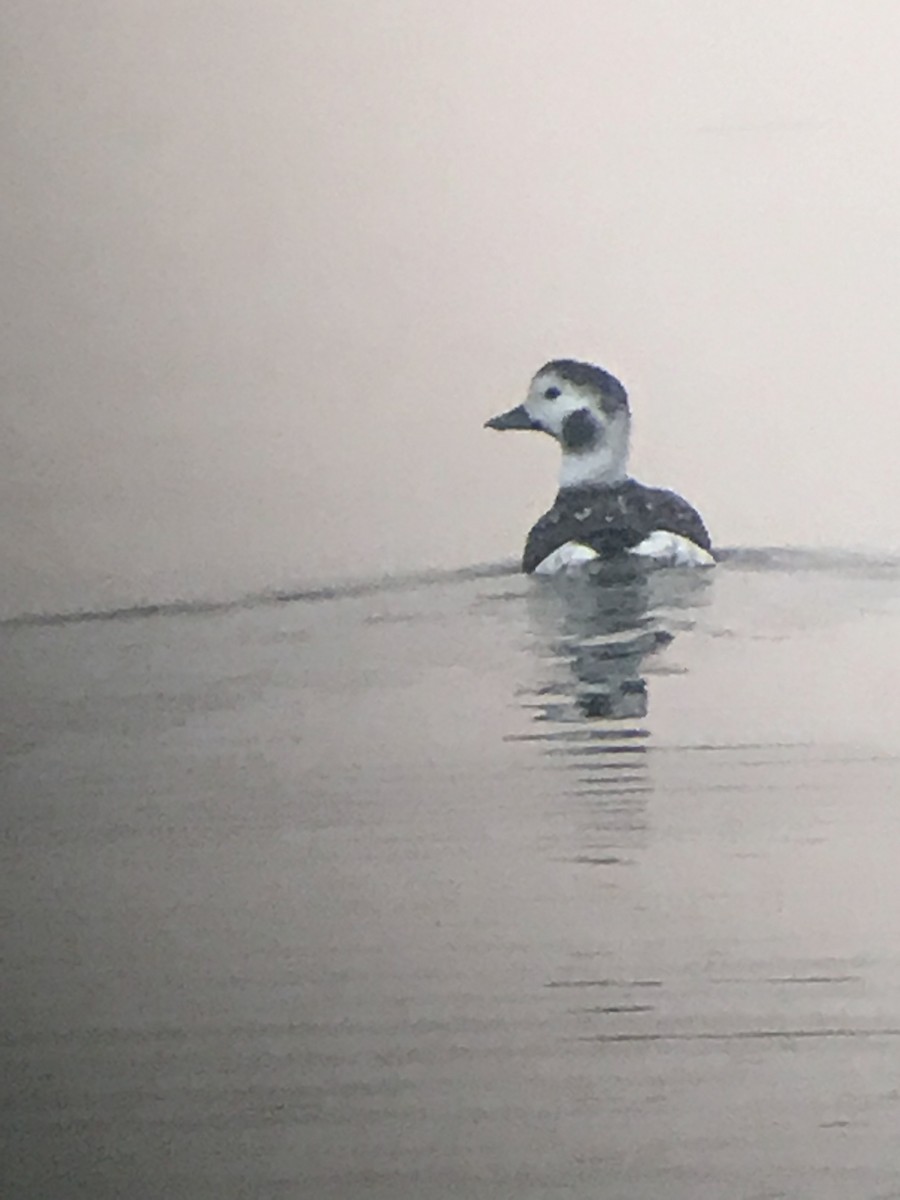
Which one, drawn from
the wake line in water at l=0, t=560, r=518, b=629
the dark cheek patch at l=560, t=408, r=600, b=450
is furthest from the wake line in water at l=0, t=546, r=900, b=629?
A: the dark cheek patch at l=560, t=408, r=600, b=450

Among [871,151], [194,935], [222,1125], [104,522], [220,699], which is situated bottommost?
[222,1125]

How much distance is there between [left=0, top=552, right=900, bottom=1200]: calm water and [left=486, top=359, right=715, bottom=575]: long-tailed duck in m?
0.03

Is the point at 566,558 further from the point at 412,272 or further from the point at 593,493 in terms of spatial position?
the point at 412,272

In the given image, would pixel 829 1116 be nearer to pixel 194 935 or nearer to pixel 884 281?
pixel 194 935

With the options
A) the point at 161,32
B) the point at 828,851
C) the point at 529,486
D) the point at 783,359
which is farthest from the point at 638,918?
the point at 161,32

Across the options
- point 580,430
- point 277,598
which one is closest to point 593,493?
point 580,430

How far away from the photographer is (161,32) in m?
1.03

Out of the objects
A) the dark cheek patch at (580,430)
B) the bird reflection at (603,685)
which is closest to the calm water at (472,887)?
the bird reflection at (603,685)

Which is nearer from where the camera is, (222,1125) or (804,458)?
(804,458)

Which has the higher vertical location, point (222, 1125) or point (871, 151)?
point (871, 151)

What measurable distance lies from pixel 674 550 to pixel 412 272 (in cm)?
32

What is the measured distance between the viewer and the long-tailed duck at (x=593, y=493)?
1003mm

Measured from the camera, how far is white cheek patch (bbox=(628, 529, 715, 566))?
39.8 inches

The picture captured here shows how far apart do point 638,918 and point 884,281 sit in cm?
56
